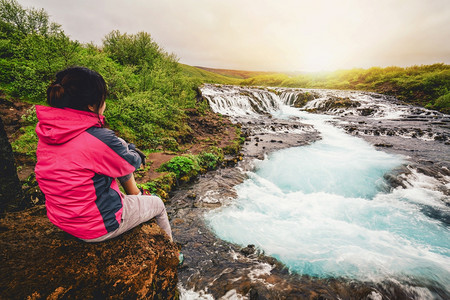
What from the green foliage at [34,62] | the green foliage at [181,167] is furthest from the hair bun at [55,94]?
the green foliage at [34,62]

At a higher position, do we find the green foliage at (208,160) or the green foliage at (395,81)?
the green foliage at (395,81)

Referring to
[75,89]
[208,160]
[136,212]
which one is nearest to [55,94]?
[75,89]

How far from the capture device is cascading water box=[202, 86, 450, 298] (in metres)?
4.12

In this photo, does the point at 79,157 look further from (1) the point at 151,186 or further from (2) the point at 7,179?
(1) the point at 151,186

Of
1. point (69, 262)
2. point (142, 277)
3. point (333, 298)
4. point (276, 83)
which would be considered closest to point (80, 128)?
point (69, 262)

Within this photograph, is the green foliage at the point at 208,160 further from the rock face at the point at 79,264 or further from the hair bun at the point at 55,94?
the hair bun at the point at 55,94

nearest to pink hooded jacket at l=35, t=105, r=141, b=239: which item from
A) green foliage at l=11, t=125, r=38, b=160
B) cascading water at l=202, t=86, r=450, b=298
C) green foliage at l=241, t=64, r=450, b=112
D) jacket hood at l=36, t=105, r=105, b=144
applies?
jacket hood at l=36, t=105, r=105, b=144

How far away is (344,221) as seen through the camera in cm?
582

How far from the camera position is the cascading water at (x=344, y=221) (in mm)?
4117

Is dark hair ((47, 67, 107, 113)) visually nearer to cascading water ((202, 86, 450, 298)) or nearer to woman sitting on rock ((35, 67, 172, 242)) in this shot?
woman sitting on rock ((35, 67, 172, 242))

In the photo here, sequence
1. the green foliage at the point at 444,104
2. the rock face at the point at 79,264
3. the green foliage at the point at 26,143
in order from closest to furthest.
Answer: the rock face at the point at 79,264, the green foliage at the point at 26,143, the green foliage at the point at 444,104

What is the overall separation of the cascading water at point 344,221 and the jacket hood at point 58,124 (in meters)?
4.41

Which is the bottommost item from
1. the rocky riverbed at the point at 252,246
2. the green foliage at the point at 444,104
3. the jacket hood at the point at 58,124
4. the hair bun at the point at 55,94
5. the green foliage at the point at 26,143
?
the rocky riverbed at the point at 252,246

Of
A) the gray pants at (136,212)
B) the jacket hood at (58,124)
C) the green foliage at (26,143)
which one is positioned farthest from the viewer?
the green foliage at (26,143)
